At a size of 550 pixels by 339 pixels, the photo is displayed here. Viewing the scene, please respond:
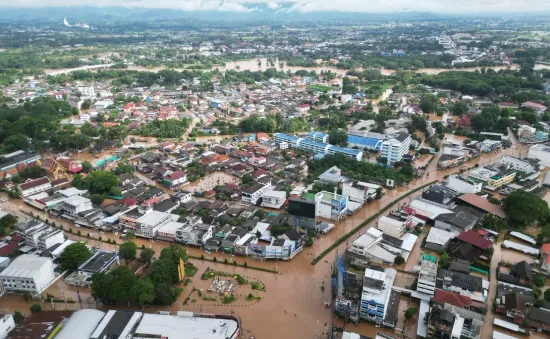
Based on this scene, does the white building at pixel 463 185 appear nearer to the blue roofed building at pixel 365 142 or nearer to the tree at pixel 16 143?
the blue roofed building at pixel 365 142

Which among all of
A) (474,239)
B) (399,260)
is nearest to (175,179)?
(399,260)

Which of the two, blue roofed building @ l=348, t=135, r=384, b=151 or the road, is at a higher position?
blue roofed building @ l=348, t=135, r=384, b=151

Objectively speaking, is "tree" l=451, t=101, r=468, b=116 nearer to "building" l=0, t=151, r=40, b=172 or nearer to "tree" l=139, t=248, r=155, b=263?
"tree" l=139, t=248, r=155, b=263

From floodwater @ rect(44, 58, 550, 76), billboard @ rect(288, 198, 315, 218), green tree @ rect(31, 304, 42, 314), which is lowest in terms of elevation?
green tree @ rect(31, 304, 42, 314)

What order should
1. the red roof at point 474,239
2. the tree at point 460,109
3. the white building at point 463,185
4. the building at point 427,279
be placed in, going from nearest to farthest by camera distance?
1. the building at point 427,279
2. the red roof at point 474,239
3. the white building at point 463,185
4. the tree at point 460,109

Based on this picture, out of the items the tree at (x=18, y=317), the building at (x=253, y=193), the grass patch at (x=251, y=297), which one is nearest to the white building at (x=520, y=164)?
the building at (x=253, y=193)

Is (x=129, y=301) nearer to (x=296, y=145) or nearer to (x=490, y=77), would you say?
(x=296, y=145)

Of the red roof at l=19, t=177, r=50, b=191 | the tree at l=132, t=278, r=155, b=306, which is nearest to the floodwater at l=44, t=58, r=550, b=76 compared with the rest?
the red roof at l=19, t=177, r=50, b=191
